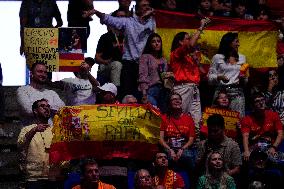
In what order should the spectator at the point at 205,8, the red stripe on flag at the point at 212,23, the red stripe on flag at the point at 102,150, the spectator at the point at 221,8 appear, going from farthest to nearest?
the spectator at the point at 221,8 < the spectator at the point at 205,8 < the red stripe on flag at the point at 212,23 < the red stripe on flag at the point at 102,150

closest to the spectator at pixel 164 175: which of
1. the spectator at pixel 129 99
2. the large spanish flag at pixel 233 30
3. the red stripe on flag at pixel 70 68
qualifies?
the spectator at pixel 129 99

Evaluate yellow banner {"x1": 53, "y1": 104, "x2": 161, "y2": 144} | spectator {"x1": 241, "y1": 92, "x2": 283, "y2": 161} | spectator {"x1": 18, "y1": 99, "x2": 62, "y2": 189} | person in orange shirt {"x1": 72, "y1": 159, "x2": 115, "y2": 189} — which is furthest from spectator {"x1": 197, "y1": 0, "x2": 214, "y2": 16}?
person in orange shirt {"x1": 72, "y1": 159, "x2": 115, "y2": 189}

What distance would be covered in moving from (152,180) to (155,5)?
4.64 m

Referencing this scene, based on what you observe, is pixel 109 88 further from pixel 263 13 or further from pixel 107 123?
pixel 263 13

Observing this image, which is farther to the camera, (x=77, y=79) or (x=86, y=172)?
(x=77, y=79)

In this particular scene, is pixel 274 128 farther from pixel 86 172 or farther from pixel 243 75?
pixel 86 172

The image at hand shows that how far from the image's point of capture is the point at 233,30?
18.3 m

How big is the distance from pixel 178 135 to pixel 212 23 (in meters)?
2.89

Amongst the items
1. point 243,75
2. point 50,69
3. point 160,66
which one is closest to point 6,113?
point 50,69

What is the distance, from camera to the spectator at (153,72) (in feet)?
55.0

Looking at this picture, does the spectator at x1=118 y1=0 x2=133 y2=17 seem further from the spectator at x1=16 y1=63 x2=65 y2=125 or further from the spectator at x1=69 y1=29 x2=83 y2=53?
the spectator at x1=16 y1=63 x2=65 y2=125

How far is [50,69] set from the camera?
16.5 meters

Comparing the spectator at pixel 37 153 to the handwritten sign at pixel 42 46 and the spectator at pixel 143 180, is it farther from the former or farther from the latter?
the handwritten sign at pixel 42 46

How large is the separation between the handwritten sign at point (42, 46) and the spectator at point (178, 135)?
1.79m
